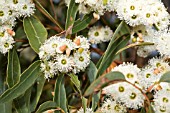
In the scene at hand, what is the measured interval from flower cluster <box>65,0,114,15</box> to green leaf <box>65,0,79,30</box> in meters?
0.03

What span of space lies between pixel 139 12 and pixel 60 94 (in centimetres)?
39

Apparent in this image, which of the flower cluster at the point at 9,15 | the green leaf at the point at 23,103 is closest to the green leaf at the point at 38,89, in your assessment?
the green leaf at the point at 23,103

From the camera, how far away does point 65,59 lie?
1.50 metres

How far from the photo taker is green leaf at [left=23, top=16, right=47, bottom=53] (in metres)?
1.59

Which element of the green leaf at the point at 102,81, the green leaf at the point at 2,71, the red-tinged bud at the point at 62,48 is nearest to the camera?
the green leaf at the point at 102,81

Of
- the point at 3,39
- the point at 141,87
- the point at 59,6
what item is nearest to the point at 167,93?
the point at 141,87

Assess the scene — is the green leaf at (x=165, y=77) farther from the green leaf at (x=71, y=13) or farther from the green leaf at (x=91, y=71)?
the green leaf at (x=71, y=13)

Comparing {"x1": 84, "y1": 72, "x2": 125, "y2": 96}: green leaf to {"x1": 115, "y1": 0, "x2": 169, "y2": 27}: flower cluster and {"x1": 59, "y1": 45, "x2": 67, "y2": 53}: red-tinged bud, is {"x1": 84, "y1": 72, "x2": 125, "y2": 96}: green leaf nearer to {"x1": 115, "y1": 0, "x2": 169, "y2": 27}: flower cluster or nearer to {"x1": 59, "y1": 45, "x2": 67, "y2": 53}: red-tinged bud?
{"x1": 59, "y1": 45, "x2": 67, "y2": 53}: red-tinged bud

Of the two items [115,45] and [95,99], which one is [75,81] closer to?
[95,99]

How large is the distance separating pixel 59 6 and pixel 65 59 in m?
0.65

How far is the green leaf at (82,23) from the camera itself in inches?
64.6

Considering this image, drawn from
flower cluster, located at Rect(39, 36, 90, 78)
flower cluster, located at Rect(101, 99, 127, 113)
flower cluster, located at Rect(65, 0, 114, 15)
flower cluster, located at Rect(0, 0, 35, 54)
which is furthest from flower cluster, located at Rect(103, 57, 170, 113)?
flower cluster, located at Rect(0, 0, 35, 54)

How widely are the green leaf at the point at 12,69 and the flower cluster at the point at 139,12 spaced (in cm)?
39

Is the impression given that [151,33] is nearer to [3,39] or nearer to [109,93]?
[109,93]
